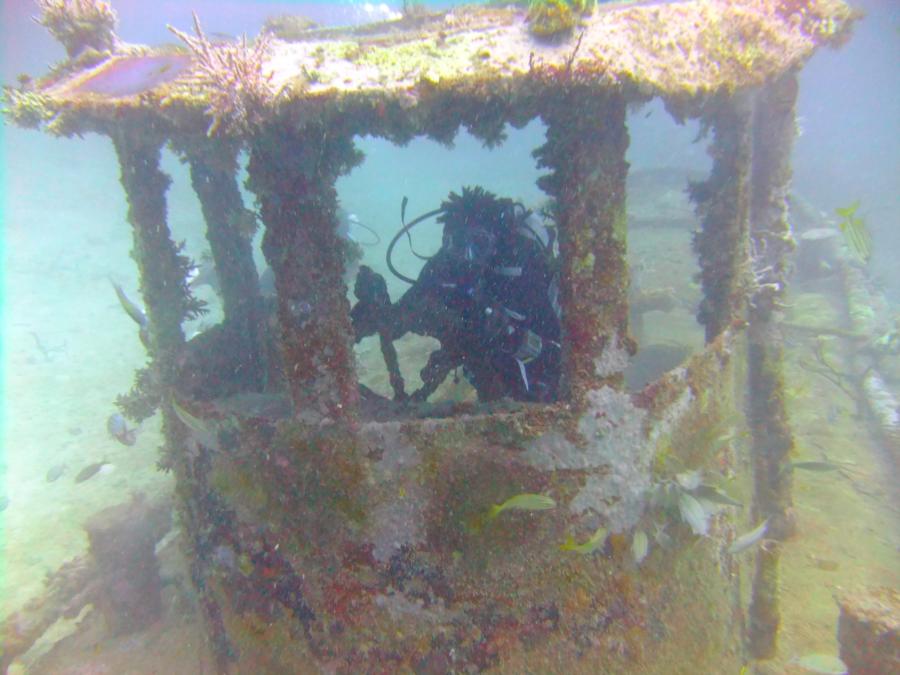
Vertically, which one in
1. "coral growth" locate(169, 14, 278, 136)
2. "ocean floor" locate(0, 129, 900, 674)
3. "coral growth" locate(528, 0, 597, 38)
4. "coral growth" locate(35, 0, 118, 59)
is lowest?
"ocean floor" locate(0, 129, 900, 674)

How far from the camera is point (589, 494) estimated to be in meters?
2.71

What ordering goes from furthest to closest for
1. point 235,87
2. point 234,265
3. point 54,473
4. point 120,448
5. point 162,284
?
point 120,448, point 54,473, point 234,265, point 162,284, point 235,87

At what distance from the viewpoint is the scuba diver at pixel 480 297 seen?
3689 millimetres

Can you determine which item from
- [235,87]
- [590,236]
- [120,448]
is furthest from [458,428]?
[120,448]

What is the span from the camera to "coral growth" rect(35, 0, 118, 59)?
11.9 feet

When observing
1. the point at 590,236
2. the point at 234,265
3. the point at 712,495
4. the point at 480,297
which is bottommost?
the point at 712,495

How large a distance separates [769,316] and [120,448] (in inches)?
506

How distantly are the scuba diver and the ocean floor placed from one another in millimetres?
1739

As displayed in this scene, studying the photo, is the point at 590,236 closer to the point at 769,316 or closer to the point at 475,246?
the point at 475,246

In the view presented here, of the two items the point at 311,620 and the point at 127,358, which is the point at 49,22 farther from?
the point at 127,358

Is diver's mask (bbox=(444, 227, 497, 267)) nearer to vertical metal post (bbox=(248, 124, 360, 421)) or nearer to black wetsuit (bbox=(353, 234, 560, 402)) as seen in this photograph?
black wetsuit (bbox=(353, 234, 560, 402))

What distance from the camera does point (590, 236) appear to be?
106 inches

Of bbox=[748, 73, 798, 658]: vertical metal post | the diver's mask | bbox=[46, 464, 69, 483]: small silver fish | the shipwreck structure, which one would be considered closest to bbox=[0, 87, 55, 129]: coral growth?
the shipwreck structure

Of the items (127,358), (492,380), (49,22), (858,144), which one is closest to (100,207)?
(127,358)
